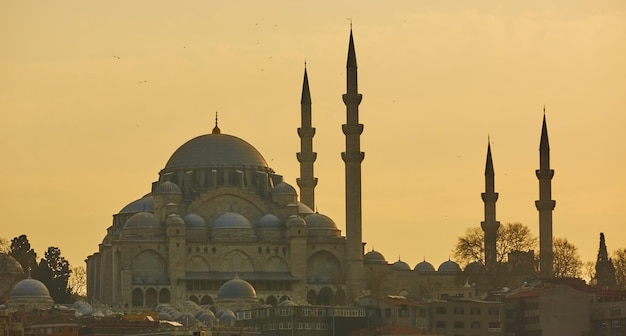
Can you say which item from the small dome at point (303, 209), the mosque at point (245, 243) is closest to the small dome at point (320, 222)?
the mosque at point (245, 243)

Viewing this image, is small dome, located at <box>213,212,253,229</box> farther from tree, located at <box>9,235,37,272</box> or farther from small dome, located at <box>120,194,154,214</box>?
tree, located at <box>9,235,37,272</box>

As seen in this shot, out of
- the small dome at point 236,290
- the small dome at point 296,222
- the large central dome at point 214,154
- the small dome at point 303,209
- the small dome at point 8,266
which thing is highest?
the large central dome at point 214,154

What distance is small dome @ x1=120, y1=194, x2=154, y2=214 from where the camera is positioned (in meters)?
125

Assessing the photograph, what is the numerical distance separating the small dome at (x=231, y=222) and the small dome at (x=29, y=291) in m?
9.24

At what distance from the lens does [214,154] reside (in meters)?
126

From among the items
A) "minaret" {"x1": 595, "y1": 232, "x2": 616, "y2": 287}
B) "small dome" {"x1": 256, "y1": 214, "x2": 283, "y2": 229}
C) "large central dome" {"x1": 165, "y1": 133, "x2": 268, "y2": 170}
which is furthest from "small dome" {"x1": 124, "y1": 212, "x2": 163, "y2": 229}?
"minaret" {"x1": 595, "y1": 232, "x2": 616, "y2": 287}

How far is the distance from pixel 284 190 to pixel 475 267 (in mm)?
10055

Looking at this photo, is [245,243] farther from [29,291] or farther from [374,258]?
[29,291]

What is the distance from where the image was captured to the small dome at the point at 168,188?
123 m

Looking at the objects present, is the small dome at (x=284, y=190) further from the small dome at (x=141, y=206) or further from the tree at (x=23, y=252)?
the tree at (x=23, y=252)

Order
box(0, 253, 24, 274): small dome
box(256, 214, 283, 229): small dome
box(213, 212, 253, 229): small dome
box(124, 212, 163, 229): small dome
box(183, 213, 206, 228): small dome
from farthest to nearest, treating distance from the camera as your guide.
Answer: box(0, 253, 24, 274): small dome
box(256, 214, 283, 229): small dome
box(183, 213, 206, 228): small dome
box(213, 212, 253, 229): small dome
box(124, 212, 163, 229): small dome

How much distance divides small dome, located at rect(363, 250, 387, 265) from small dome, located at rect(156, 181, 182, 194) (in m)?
9.53

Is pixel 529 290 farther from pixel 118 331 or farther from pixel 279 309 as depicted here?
pixel 118 331

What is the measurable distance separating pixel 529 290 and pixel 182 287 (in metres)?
17.7
